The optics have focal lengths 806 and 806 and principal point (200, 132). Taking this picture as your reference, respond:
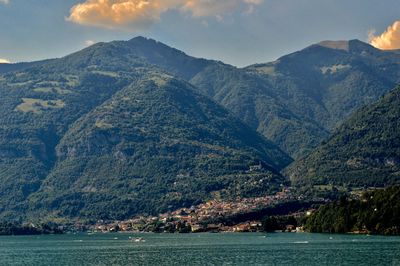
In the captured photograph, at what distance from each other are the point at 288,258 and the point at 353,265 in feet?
64.4

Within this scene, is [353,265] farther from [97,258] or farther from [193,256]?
[97,258]

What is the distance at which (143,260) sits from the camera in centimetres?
12731

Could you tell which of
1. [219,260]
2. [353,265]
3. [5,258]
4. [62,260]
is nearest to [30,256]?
[5,258]

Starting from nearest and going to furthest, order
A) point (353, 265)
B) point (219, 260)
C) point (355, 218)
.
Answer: point (353, 265) < point (219, 260) < point (355, 218)

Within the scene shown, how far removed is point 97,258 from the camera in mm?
137375

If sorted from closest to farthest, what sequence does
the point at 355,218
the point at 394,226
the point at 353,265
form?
1. the point at 353,265
2. the point at 394,226
3. the point at 355,218

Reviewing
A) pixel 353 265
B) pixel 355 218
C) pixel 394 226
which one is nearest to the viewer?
pixel 353 265

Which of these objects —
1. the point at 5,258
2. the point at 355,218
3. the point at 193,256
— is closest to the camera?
the point at 193,256

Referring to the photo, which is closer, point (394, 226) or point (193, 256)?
point (193, 256)

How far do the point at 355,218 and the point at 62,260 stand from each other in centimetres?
8163

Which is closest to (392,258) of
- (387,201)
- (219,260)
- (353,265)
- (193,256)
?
(353,265)

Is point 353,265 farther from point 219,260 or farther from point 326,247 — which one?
point 326,247

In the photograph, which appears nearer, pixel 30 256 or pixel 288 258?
pixel 288 258

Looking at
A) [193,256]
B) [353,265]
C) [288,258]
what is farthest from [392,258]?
[193,256]
